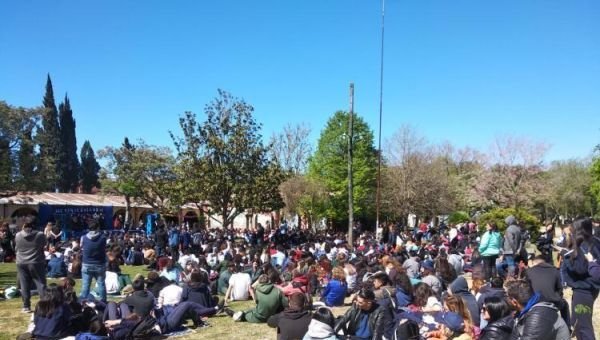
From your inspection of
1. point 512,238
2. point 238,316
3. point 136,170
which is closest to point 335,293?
point 238,316

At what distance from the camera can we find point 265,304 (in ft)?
28.3

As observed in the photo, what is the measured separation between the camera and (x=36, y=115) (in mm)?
33375

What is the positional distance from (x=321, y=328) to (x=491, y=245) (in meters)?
6.34

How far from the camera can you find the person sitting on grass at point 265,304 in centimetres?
862

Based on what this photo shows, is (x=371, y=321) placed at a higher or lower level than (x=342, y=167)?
lower

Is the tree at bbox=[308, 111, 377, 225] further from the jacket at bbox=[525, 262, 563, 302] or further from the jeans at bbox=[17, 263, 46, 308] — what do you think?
the jacket at bbox=[525, 262, 563, 302]

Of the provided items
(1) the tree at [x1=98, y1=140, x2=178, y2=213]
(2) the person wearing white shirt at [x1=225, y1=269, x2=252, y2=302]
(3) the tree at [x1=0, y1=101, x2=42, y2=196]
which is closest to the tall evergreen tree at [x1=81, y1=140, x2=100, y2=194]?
(1) the tree at [x1=98, y1=140, x2=178, y2=213]

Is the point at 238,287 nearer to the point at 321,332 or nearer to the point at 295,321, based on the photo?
the point at 295,321

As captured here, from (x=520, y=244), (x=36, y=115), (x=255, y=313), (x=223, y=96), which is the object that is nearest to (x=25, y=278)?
(x=255, y=313)

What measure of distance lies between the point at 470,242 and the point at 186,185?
1337 centimetres

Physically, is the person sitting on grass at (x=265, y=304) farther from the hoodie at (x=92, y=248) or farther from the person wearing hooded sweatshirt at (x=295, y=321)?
the hoodie at (x=92, y=248)

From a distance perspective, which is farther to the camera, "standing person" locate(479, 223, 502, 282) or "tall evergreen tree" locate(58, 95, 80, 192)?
"tall evergreen tree" locate(58, 95, 80, 192)

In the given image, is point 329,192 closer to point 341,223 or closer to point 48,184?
point 341,223

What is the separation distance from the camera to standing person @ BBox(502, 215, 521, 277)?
34.9ft
